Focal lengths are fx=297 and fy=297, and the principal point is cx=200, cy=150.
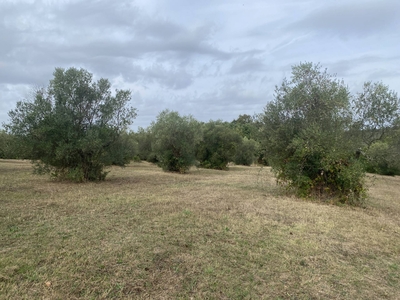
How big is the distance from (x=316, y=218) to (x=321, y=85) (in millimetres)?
6288

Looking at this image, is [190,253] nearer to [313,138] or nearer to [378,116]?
[313,138]

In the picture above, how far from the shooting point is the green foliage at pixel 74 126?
1406 cm

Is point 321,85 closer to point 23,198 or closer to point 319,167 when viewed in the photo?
point 319,167

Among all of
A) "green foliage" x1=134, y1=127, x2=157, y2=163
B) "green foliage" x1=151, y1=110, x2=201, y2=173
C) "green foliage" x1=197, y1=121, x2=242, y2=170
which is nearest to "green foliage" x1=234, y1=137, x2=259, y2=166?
"green foliage" x1=197, y1=121, x2=242, y2=170

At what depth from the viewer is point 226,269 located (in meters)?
4.70

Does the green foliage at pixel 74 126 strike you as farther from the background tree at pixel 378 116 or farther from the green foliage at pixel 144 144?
the green foliage at pixel 144 144

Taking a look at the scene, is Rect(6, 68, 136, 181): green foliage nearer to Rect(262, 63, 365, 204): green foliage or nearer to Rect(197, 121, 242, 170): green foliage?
Rect(262, 63, 365, 204): green foliage

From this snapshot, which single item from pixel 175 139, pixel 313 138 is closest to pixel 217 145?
pixel 175 139

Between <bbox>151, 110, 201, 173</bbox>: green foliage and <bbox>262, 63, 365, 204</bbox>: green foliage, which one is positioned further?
<bbox>151, 110, 201, 173</bbox>: green foliage

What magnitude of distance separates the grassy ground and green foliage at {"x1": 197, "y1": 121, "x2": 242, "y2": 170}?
2440 centimetres

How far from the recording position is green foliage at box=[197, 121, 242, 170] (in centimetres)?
3353

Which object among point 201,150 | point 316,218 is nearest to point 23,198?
point 316,218

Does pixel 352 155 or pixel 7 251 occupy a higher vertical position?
pixel 352 155

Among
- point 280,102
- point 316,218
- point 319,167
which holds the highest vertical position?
point 280,102
